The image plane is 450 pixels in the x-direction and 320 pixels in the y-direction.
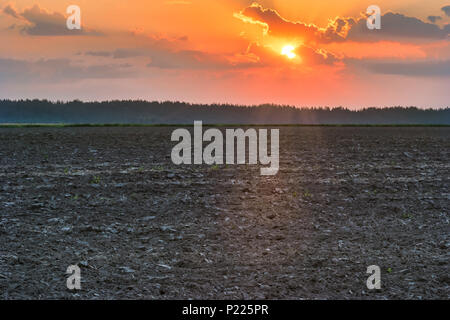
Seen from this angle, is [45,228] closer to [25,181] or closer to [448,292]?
[25,181]

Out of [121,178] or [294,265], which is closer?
[294,265]

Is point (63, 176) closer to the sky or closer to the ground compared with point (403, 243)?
closer to the sky

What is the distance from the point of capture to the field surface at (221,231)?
888 cm

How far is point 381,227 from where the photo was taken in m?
12.9

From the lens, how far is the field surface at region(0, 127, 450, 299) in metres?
8.88

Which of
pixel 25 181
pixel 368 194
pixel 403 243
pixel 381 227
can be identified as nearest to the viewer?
pixel 403 243

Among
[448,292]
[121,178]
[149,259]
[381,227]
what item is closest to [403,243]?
[381,227]

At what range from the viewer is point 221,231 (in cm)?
1219

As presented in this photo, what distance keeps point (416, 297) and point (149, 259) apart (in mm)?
5713

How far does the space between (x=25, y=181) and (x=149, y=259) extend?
10.6 meters

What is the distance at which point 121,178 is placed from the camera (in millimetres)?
18719
